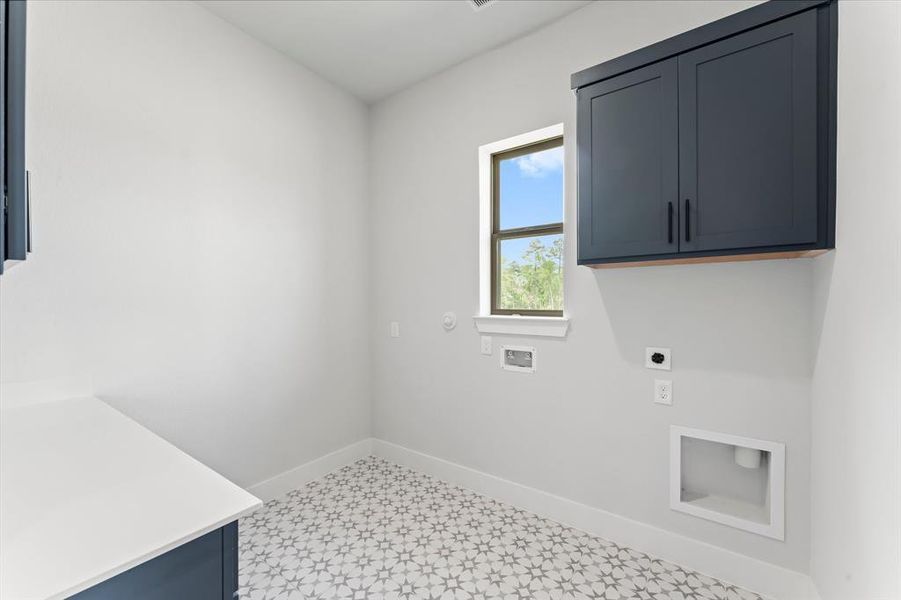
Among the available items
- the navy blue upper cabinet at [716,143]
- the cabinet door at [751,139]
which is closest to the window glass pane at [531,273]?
the navy blue upper cabinet at [716,143]

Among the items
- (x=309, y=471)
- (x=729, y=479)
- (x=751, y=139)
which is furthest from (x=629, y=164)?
(x=309, y=471)

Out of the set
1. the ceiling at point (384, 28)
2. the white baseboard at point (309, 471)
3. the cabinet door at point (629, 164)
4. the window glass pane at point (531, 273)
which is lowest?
the white baseboard at point (309, 471)

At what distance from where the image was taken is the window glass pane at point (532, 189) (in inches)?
95.7

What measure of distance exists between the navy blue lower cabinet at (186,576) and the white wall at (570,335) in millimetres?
1746

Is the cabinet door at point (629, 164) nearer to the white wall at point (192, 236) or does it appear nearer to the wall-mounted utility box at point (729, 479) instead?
the wall-mounted utility box at point (729, 479)

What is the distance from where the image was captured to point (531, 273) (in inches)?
101

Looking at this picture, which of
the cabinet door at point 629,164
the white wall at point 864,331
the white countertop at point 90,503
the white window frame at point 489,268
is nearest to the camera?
the white countertop at point 90,503

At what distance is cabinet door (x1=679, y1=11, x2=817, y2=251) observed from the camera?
4.62ft

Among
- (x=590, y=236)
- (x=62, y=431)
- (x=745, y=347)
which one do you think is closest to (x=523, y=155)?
(x=590, y=236)

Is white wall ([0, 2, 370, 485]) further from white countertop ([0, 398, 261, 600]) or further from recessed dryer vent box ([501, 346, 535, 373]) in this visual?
recessed dryer vent box ([501, 346, 535, 373])

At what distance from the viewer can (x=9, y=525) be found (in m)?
0.86

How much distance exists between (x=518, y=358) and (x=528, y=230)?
2.62 feet

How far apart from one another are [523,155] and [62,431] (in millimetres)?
2553

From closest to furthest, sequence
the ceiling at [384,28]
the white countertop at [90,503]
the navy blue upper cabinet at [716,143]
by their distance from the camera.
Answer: the white countertop at [90,503]
the navy blue upper cabinet at [716,143]
the ceiling at [384,28]
